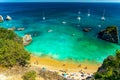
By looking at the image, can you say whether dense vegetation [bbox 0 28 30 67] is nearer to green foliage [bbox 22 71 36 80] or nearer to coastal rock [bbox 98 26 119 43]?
green foliage [bbox 22 71 36 80]

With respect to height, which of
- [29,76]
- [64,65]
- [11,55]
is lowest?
[64,65]

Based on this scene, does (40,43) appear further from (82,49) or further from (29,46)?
(82,49)

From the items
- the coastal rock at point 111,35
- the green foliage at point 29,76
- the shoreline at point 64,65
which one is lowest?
the shoreline at point 64,65

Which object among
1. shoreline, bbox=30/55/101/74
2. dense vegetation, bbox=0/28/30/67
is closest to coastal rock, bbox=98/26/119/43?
shoreline, bbox=30/55/101/74

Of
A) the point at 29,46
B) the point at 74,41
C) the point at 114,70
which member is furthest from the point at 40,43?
the point at 114,70

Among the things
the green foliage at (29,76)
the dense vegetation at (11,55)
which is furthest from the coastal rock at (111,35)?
the green foliage at (29,76)

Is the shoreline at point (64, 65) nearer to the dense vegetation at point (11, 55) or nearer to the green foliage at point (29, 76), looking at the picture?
the dense vegetation at point (11, 55)

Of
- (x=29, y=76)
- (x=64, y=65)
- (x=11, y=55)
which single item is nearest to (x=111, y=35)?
(x=64, y=65)

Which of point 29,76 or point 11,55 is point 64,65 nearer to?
point 11,55

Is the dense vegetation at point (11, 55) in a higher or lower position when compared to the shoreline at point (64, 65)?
higher

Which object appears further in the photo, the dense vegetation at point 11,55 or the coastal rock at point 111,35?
the coastal rock at point 111,35
